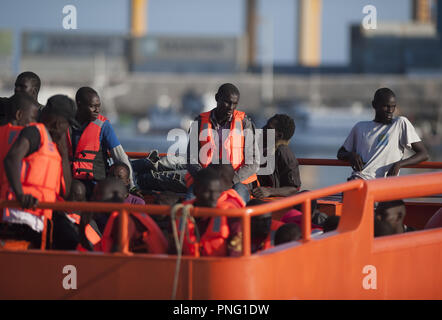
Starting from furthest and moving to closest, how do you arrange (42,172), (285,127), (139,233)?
(285,127)
(139,233)
(42,172)

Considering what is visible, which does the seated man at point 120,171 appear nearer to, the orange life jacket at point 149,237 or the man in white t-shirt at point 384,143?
the orange life jacket at point 149,237

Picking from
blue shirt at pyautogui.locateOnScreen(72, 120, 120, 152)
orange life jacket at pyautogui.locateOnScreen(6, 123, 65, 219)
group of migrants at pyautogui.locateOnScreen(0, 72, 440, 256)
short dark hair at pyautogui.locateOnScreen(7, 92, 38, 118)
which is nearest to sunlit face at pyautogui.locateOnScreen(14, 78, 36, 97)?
group of migrants at pyautogui.locateOnScreen(0, 72, 440, 256)

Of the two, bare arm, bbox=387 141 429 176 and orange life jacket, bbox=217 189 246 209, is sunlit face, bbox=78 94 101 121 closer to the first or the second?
orange life jacket, bbox=217 189 246 209

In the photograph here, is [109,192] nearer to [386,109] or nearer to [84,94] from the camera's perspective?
[84,94]

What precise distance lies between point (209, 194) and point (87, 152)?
1740mm

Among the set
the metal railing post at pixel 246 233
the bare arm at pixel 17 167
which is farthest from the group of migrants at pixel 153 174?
the metal railing post at pixel 246 233

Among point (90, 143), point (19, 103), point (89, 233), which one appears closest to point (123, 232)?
point (89, 233)

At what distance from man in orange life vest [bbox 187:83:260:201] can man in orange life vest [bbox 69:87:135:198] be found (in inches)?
24.9

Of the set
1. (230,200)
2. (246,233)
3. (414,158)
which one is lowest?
(246,233)

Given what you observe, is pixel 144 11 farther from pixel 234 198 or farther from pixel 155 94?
pixel 234 198

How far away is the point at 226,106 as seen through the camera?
22.8ft

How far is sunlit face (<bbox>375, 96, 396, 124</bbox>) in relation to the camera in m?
7.22
